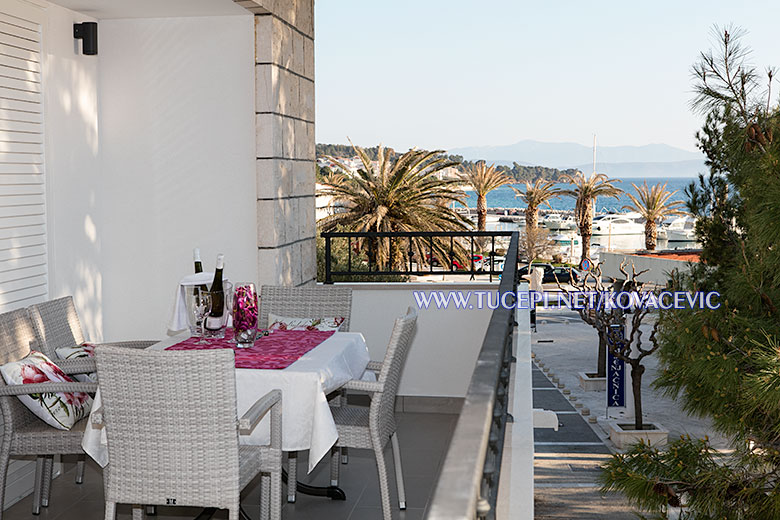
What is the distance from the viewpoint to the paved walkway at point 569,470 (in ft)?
27.1

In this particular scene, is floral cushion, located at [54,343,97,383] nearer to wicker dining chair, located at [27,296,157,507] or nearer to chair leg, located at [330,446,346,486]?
wicker dining chair, located at [27,296,157,507]

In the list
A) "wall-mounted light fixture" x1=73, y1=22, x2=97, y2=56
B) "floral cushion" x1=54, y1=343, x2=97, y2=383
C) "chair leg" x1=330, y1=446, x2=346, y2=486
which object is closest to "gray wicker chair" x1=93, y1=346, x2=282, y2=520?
"floral cushion" x1=54, y1=343, x2=97, y2=383

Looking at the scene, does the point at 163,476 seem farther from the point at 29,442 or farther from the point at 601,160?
the point at 601,160

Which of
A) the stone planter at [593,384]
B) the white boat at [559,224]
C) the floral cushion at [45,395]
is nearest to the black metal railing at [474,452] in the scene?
the floral cushion at [45,395]

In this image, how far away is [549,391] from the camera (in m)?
14.1

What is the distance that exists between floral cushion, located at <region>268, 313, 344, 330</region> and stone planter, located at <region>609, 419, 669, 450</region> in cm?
745

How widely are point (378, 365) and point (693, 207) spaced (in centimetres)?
176

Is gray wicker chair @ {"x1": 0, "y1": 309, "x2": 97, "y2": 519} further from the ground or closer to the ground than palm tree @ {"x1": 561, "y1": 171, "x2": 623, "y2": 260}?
closer to the ground

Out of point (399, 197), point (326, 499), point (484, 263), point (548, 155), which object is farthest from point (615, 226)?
point (326, 499)

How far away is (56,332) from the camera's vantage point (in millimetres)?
3984

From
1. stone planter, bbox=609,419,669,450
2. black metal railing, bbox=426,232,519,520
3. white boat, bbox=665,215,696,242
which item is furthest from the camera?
white boat, bbox=665,215,696,242

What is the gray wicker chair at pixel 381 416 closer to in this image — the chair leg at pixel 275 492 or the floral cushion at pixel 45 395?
the chair leg at pixel 275 492

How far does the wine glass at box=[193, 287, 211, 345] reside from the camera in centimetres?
376

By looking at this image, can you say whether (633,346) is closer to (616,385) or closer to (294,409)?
(616,385)
